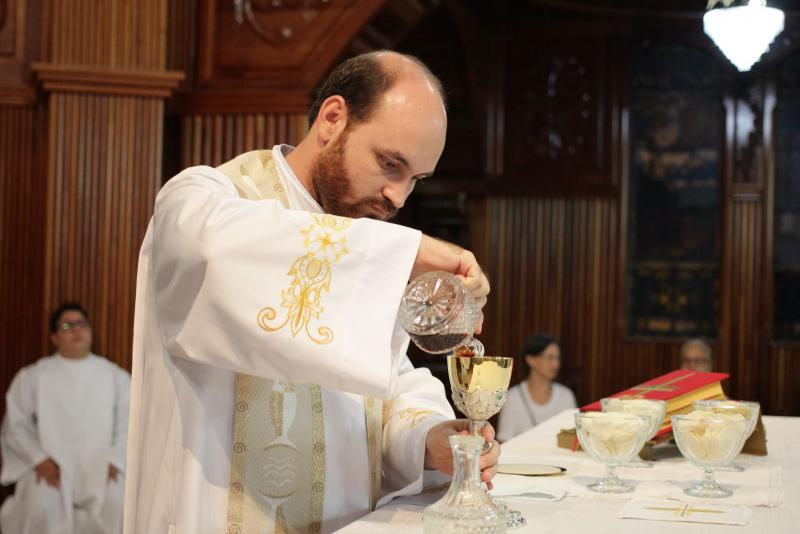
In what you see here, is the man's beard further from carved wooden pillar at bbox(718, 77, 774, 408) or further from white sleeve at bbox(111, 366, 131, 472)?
carved wooden pillar at bbox(718, 77, 774, 408)

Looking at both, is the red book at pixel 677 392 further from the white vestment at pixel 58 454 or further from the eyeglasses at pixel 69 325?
the white vestment at pixel 58 454

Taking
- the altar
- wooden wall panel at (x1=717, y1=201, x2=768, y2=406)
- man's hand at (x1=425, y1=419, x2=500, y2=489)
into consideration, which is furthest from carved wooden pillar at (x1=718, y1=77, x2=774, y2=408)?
man's hand at (x1=425, y1=419, x2=500, y2=489)

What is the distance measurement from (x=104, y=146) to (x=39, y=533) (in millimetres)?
2025

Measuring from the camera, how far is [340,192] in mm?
2104

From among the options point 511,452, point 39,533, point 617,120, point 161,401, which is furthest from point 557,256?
point 161,401

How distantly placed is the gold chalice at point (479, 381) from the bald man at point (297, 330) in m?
0.11

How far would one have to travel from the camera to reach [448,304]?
1670 millimetres

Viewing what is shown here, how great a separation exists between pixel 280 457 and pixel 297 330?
450 mm

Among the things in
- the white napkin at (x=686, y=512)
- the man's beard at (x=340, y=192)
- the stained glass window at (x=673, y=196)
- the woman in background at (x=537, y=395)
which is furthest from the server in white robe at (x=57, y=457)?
the stained glass window at (x=673, y=196)

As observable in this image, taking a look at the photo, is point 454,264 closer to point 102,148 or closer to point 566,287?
point 102,148

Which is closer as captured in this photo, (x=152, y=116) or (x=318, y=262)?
(x=318, y=262)

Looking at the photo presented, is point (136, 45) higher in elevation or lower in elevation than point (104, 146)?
higher

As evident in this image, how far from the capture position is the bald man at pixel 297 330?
69.2 inches

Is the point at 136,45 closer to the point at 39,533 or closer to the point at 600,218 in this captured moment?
the point at 39,533
